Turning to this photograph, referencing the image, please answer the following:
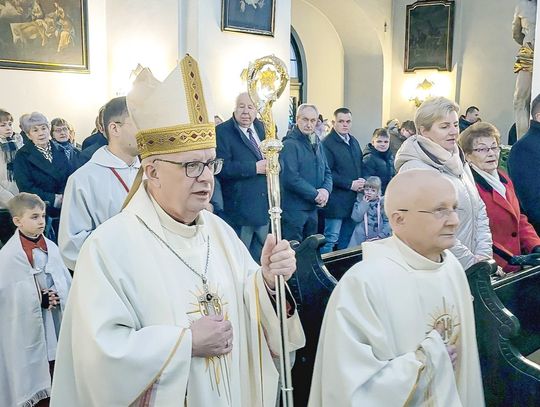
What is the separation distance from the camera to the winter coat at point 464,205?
3.17m

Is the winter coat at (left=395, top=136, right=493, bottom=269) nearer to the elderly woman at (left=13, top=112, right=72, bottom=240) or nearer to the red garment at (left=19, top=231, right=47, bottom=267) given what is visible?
the red garment at (left=19, top=231, right=47, bottom=267)

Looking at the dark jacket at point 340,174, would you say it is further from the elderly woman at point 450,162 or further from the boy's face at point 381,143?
the elderly woman at point 450,162

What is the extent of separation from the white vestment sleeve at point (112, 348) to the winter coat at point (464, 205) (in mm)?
1716

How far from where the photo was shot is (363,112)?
50.8 feet

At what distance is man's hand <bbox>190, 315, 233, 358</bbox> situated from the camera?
190cm

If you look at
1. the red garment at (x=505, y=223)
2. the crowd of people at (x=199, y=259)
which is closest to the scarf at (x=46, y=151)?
the crowd of people at (x=199, y=259)

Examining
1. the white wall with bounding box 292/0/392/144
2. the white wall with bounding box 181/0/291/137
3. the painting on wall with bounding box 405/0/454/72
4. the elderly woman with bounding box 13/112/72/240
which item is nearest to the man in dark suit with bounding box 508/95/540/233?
the elderly woman with bounding box 13/112/72/240

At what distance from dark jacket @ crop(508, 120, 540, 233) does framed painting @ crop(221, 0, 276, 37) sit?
5.70m

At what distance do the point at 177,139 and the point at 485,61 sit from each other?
13.2 m

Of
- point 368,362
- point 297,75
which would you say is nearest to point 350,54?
point 297,75

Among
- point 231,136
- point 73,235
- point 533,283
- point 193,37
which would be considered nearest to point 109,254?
point 73,235

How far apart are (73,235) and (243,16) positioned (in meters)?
6.71

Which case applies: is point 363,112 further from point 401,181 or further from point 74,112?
point 401,181

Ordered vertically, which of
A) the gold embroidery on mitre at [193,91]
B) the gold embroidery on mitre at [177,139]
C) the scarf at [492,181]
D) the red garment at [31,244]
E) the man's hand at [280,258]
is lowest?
the red garment at [31,244]
